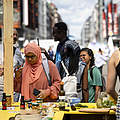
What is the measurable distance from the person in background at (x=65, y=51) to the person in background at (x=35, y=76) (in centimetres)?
97

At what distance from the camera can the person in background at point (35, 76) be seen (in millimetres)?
5281

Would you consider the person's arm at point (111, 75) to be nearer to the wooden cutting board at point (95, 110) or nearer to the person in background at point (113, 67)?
the person in background at point (113, 67)

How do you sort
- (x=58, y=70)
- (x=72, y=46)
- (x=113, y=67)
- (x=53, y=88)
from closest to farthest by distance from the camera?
(x=113, y=67), (x=53, y=88), (x=72, y=46), (x=58, y=70)

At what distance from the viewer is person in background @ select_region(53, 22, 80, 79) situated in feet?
20.6

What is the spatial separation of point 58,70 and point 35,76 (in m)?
1.24

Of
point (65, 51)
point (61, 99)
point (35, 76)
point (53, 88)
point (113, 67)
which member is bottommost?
point (61, 99)

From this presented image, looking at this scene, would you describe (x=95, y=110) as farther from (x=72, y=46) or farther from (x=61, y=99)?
(x=72, y=46)

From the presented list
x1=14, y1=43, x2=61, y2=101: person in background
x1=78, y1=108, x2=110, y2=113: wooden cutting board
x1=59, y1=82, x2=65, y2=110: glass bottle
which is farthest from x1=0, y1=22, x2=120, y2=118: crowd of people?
x1=78, y1=108, x2=110, y2=113: wooden cutting board

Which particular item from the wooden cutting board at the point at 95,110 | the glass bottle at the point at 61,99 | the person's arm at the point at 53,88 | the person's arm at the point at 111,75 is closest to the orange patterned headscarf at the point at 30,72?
the person's arm at the point at 53,88

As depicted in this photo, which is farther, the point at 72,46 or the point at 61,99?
the point at 72,46

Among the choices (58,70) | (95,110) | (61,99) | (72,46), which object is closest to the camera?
(95,110)

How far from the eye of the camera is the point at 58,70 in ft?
21.4

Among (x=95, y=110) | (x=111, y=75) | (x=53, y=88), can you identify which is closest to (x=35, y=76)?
(x=53, y=88)

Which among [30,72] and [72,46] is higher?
[72,46]
